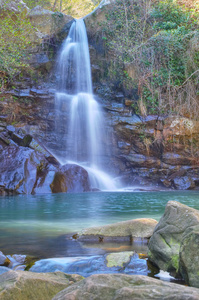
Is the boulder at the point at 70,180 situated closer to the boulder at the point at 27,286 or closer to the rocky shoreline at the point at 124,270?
the rocky shoreline at the point at 124,270

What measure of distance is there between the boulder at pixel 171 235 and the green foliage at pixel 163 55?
476 inches

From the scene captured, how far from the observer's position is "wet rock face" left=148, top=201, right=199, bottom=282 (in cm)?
285

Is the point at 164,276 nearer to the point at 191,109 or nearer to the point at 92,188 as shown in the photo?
the point at 92,188

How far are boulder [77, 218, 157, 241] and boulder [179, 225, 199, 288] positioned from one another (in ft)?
5.44

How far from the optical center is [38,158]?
1325cm

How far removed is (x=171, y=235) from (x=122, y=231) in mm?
1374

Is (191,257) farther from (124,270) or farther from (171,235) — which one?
(124,270)

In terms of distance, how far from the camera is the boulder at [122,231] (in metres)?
4.18

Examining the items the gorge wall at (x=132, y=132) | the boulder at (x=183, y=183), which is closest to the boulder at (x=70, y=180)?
the gorge wall at (x=132, y=132)

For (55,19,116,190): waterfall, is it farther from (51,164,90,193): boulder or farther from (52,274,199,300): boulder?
(52,274,199,300): boulder

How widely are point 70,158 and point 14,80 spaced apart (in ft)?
20.2

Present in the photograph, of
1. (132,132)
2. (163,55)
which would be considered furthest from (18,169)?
(163,55)

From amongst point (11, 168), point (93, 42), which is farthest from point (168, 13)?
point (11, 168)

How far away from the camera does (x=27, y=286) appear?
6.13 ft
